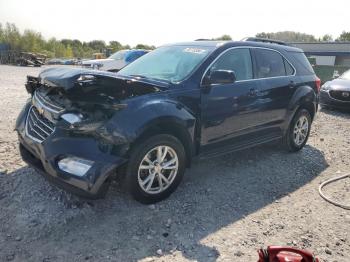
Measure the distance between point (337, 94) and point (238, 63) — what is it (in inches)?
266

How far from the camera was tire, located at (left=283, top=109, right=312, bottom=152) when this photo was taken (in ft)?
19.6

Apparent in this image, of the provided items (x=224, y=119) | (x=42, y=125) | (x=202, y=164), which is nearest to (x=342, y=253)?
(x=224, y=119)

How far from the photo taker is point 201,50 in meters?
4.73

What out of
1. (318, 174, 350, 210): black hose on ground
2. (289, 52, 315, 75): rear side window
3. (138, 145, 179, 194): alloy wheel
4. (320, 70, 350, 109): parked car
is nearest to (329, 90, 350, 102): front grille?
(320, 70, 350, 109): parked car

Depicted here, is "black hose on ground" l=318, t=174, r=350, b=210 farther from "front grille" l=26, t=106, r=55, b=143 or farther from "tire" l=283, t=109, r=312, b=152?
"front grille" l=26, t=106, r=55, b=143

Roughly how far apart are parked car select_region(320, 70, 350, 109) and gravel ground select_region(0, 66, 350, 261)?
590 centimetres

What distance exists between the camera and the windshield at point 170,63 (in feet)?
14.7

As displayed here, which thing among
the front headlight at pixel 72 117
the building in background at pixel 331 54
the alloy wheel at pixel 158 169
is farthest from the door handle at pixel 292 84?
the building in background at pixel 331 54

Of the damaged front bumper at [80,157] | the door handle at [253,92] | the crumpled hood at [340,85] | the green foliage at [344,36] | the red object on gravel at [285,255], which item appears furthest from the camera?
the green foliage at [344,36]

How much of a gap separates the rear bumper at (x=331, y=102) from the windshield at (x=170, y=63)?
7.11 meters

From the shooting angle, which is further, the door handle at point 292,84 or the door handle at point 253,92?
the door handle at point 292,84

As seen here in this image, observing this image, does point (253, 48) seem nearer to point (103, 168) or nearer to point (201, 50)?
point (201, 50)

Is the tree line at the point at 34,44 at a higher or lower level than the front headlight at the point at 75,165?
higher

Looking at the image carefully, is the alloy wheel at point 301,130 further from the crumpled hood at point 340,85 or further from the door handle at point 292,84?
the crumpled hood at point 340,85
